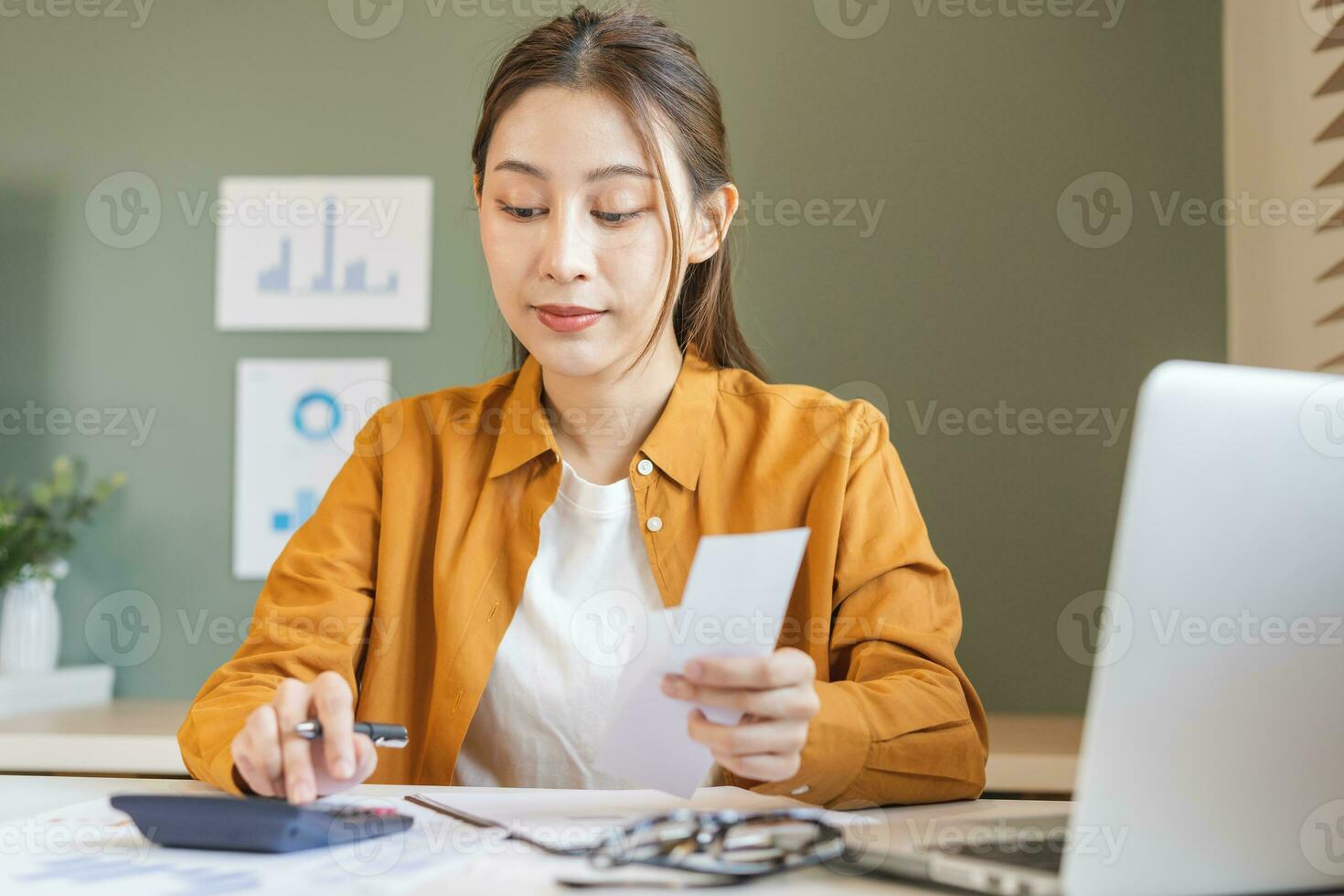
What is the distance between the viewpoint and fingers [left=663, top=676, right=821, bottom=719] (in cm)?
86

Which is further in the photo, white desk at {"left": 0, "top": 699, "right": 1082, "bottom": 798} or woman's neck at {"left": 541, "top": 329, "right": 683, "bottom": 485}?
white desk at {"left": 0, "top": 699, "right": 1082, "bottom": 798}

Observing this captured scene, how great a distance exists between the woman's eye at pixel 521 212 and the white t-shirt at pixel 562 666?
347 millimetres

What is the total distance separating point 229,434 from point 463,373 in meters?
0.60

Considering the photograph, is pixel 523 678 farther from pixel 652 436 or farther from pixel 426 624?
pixel 652 436

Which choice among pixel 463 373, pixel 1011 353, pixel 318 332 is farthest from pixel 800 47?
pixel 318 332

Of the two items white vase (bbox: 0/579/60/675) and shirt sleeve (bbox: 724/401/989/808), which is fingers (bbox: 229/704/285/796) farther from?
white vase (bbox: 0/579/60/675)

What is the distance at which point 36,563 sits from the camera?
283 centimetres

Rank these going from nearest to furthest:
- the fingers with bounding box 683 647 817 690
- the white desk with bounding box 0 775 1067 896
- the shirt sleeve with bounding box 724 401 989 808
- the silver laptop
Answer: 1. the silver laptop
2. the white desk with bounding box 0 775 1067 896
3. the fingers with bounding box 683 647 817 690
4. the shirt sleeve with bounding box 724 401 989 808

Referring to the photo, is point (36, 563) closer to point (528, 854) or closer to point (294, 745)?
point (294, 745)

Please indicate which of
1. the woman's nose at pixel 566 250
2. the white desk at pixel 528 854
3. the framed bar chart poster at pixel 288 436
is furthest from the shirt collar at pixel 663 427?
the framed bar chart poster at pixel 288 436

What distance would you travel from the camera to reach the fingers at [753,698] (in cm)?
86

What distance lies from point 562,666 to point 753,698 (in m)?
0.55

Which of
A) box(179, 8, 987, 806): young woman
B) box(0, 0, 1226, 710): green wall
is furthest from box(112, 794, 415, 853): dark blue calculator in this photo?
box(0, 0, 1226, 710): green wall

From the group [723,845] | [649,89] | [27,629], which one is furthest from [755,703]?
[27,629]
